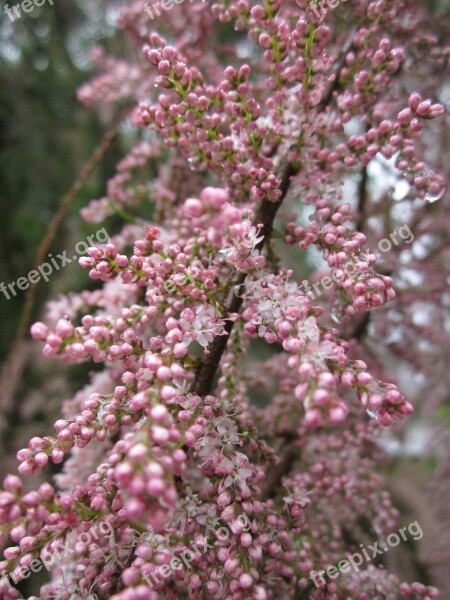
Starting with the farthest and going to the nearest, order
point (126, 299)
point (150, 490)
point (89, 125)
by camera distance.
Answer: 1. point (89, 125)
2. point (126, 299)
3. point (150, 490)

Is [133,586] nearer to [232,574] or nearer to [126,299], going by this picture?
[232,574]

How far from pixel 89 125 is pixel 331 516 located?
80.1 inches

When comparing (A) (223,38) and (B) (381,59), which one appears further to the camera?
(A) (223,38)

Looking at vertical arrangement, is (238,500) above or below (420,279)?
below

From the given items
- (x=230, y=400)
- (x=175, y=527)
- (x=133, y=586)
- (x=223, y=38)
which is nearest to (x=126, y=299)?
(x=230, y=400)

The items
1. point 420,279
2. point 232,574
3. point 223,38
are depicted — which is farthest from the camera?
point 223,38

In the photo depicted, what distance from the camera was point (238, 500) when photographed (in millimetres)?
668

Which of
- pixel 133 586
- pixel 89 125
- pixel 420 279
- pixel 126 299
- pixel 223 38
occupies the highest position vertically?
pixel 223 38
